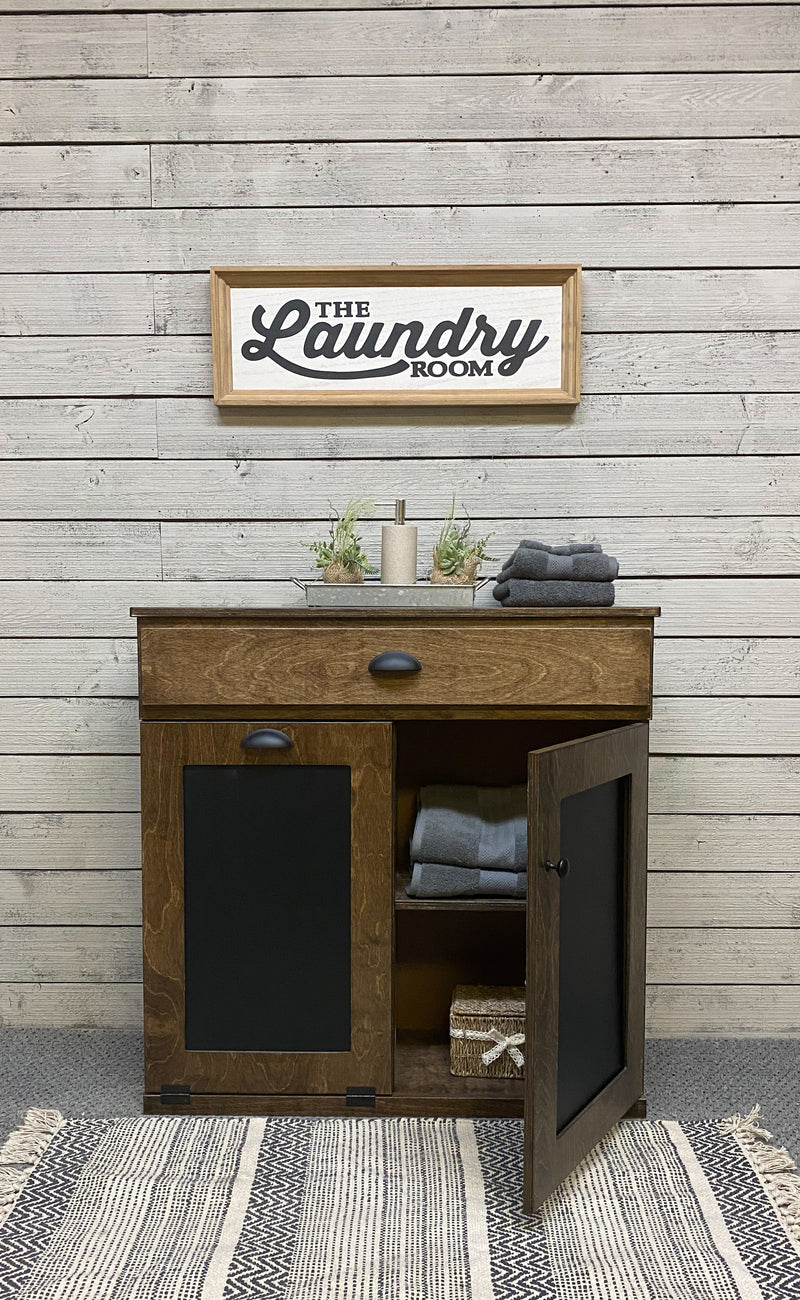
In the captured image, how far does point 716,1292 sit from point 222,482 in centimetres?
163

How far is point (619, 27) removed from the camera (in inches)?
83.0

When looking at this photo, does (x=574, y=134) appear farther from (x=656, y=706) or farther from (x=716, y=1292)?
(x=716, y=1292)

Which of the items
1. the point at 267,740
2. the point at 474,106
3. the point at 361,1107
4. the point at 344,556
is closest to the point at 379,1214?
the point at 361,1107

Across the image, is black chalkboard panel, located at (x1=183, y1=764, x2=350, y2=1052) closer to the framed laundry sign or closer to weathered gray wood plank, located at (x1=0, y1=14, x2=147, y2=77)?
the framed laundry sign

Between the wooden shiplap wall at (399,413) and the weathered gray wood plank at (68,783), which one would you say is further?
the weathered gray wood plank at (68,783)

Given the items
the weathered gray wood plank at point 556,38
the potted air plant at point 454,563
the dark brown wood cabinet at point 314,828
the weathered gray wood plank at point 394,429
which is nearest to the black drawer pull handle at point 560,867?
the dark brown wood cabinet at point 314,828

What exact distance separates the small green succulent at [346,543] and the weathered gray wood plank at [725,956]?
3.27 feet

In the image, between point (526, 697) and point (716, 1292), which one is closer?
point (716, 1292)

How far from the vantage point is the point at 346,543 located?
1.97 metres

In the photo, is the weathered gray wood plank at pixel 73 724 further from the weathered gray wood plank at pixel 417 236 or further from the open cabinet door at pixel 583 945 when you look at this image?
the open cabinet door at pixel 583 945

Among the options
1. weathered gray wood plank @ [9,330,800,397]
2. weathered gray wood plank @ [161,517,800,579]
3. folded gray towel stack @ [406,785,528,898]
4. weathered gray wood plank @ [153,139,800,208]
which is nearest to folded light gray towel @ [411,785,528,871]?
folded gray towel stack @ [406,785,528,898]

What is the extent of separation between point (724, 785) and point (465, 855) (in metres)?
0.67

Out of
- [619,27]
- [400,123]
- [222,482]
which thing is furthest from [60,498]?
[619,27]

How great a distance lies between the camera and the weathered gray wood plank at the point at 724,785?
7.23 ft
